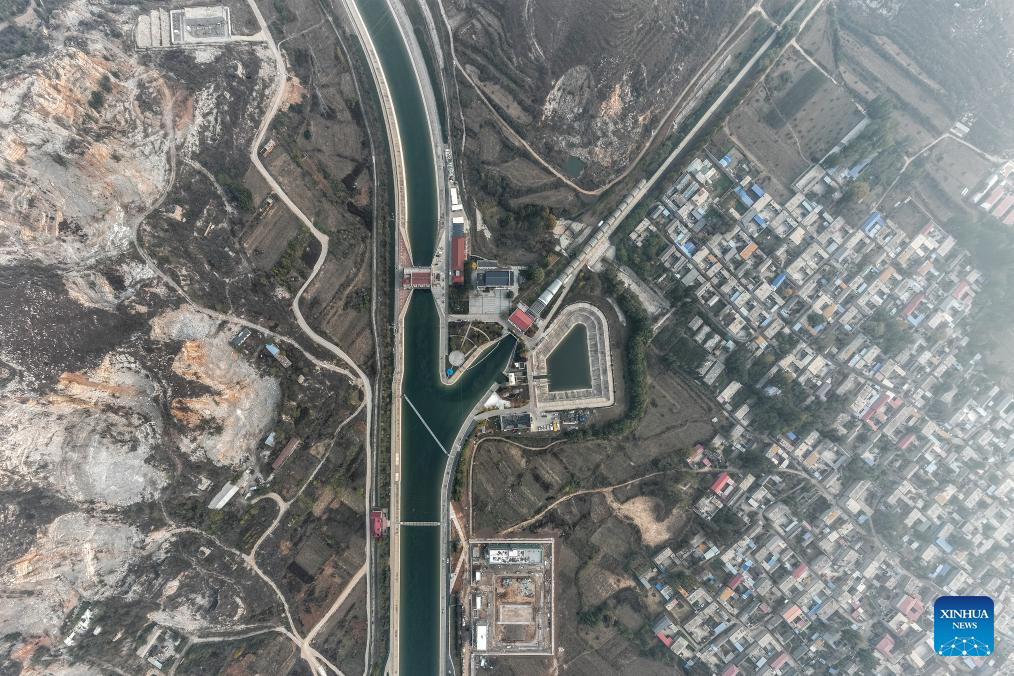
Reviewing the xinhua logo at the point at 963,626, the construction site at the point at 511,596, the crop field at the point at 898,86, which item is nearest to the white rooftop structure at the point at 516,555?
the construction site at the point at 511,596

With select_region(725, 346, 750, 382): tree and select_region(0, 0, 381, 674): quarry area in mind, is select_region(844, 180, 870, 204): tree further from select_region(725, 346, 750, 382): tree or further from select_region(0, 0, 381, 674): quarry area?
select_region(0, 0, 381, 674): quarry area

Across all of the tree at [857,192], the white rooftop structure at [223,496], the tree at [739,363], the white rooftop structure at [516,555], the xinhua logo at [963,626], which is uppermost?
the tree at [857,192]

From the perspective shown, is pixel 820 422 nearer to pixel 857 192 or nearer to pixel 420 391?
pixel 857 192

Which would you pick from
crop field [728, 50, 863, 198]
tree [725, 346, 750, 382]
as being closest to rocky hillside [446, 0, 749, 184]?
crop field [728, 50, 863, 198]

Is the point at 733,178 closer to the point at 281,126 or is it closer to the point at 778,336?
the point at 778,336

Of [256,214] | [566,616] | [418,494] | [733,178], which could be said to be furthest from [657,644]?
[256,214]

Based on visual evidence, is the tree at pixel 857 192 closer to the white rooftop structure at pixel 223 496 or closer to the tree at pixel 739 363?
the tree at pixel 739 363
